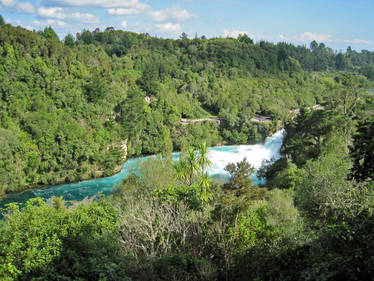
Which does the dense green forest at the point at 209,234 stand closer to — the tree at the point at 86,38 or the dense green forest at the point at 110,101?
the dense green forest at the point at 110,101

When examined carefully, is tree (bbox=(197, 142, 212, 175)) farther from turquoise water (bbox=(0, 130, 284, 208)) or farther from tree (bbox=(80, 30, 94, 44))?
tree (bbox=(80, 30, 94, 44))

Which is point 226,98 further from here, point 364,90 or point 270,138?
point 364,90

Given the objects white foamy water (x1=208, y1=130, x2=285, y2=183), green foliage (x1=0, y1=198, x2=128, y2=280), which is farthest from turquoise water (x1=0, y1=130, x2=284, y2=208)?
green foliage (x1=0, y1=198, x2=128, y2=280)

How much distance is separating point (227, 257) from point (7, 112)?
31.8 m

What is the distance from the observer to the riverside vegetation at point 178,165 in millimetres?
6934

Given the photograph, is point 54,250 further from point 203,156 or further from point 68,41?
point 68,41

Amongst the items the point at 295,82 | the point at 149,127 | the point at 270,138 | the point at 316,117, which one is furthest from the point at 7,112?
the point at 295,82

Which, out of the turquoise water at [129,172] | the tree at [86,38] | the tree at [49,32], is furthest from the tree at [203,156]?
the tree at [86,38]

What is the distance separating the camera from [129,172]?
29891mm

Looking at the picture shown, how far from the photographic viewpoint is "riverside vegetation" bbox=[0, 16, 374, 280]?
6.93 metres

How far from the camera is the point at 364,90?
93.7 feet

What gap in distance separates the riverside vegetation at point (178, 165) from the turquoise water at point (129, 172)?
70.9 inches

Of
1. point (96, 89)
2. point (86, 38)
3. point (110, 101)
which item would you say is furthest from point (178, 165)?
point (86, 38)

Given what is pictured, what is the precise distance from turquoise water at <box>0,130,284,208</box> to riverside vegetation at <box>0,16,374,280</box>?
1802mm
